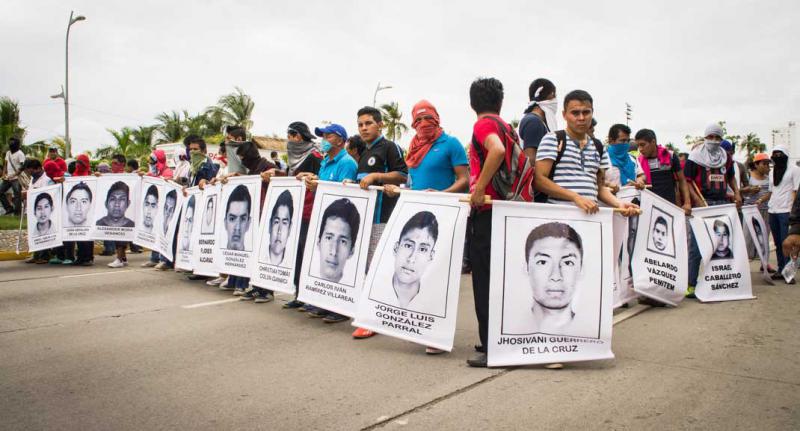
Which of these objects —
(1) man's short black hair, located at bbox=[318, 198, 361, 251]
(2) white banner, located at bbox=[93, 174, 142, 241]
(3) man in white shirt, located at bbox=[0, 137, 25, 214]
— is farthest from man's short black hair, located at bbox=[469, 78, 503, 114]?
(3) man in white shirt, located at bbox=[0, 137, 25, 214]

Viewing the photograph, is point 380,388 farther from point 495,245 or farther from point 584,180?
point 584,180

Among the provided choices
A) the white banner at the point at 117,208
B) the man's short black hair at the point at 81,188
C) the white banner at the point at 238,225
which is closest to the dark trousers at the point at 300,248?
the white banner at the point at 238,225

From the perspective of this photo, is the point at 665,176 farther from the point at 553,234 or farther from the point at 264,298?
the point at 264,298

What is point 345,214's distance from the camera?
219 inches

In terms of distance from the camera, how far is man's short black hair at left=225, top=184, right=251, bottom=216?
23.0 feet

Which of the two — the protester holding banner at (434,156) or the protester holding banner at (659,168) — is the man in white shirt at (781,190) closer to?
the protester holding banner at (659,168)

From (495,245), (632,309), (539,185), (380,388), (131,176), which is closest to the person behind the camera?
(380,388)

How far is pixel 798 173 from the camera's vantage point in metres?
8.58

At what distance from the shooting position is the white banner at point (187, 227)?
8.03m

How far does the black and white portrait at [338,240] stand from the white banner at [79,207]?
613cm

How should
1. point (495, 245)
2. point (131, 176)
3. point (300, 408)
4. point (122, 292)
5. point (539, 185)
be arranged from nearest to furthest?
point (300, 408), point (495, 245), point (539, 185), point (122, 292), point (131, 176)

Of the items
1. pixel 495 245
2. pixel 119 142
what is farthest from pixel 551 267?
pixel 119 142

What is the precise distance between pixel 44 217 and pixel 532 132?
354 inches

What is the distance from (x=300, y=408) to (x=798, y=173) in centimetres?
848
